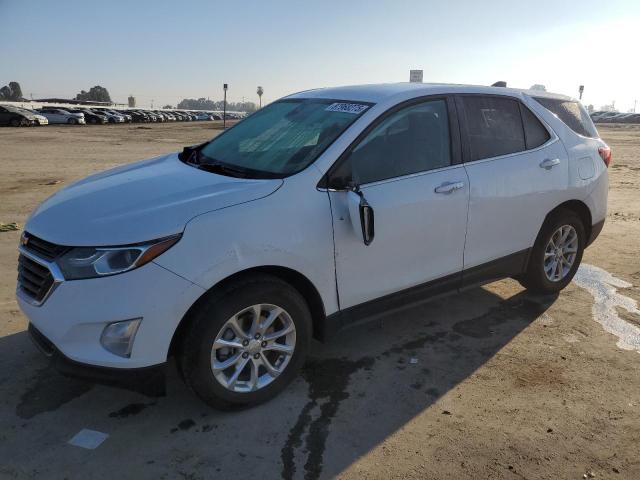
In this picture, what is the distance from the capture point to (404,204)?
3422 mm

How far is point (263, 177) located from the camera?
10.4ft

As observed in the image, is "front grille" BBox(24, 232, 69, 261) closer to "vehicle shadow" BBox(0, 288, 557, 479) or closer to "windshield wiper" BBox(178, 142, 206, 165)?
"vehicle shadow" BBox(0, 288, 557, 479)

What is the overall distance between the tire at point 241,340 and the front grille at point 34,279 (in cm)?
74

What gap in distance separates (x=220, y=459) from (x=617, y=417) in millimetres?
2275

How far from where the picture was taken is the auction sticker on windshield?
3.51 m

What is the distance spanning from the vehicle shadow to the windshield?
4.56 feet

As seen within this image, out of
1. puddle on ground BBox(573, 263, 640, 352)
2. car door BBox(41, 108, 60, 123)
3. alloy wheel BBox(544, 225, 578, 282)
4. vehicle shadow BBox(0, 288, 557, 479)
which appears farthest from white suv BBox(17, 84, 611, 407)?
car door BBox(41, 108, 60, 123)

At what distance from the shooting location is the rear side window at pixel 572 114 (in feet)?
15.1

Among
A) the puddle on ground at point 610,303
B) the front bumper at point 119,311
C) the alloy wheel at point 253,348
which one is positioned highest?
the front bumper at point 119,311

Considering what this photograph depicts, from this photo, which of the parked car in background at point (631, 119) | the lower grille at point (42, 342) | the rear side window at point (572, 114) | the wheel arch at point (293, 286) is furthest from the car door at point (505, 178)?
the parked car in background at point (631, 119)

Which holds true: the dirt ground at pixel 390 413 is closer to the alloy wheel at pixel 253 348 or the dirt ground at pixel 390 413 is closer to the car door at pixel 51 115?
the alloy wheel at pixel 253 348

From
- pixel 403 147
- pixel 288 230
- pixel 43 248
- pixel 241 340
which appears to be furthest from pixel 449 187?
pixel 43 248

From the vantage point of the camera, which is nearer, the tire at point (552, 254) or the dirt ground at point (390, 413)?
the dirt ground at point (390, 413)

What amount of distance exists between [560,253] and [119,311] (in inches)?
149
